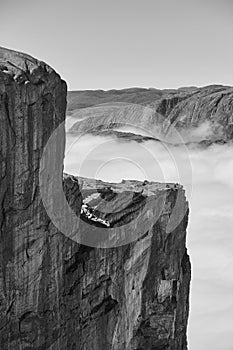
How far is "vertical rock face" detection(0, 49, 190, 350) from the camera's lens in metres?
43.8

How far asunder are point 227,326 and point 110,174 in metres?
61.8

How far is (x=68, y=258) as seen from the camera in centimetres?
4984

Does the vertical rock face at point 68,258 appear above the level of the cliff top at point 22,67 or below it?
below

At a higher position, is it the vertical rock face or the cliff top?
the cliff top

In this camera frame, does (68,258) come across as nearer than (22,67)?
No

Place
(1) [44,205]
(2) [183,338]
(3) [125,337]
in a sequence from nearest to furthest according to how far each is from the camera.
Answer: (1) [44,205], (3) [125,337], (2) [183,338]

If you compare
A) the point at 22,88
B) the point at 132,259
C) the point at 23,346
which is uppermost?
the point at 22,88

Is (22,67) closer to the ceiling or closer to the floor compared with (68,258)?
closer to the ceiling

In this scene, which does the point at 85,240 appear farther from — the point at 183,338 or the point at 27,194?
the point at 183,338

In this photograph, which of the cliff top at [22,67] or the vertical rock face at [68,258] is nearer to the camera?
the cliff top at [22,67]

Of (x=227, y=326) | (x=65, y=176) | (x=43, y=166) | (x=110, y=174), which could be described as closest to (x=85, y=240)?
(x=65, y=176)

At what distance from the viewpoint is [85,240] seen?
51938 mm

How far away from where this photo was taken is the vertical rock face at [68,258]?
43.8 metres

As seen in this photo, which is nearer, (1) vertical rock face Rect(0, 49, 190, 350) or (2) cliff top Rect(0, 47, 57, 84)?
(2) cliff top Rect(0, 47, 57, 84)
